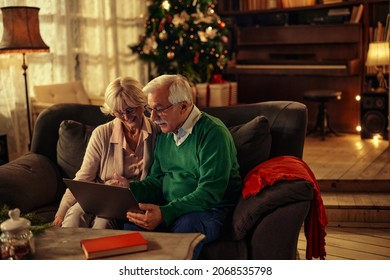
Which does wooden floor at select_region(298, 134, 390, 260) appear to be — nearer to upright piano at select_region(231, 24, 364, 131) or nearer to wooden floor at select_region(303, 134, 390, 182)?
wooden floor at select_region(303, 134, 390, 182)

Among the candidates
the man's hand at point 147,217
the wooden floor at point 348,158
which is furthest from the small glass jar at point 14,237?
the wooden floor at point 348,158

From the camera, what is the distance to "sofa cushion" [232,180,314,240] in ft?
7.34

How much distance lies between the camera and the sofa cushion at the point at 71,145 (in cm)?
289

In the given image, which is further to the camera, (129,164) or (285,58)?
(285,58)

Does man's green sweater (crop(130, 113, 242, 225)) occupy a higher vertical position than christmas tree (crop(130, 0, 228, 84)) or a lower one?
lower

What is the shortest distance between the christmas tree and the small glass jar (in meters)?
4.24

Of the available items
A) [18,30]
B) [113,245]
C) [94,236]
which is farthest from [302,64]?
[113,245]

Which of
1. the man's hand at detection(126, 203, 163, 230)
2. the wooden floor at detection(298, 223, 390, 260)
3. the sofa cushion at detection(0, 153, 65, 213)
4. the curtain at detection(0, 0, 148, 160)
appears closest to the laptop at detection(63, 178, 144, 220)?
the man's hand at detection(126, 203, 163, 230)

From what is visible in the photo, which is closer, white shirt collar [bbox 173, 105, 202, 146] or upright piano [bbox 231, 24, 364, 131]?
white shirt collar [bbox 173, 105, 202, 146]

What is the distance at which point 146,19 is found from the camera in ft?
19.9

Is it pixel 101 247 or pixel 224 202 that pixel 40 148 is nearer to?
pixel 224 202

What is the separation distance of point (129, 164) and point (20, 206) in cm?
52

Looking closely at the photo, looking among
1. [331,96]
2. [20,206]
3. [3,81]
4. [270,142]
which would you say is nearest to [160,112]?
[270,142]

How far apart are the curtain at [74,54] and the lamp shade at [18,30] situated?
621 mm
